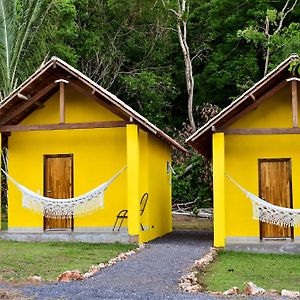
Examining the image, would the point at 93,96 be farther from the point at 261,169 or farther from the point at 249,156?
the point at 261,169

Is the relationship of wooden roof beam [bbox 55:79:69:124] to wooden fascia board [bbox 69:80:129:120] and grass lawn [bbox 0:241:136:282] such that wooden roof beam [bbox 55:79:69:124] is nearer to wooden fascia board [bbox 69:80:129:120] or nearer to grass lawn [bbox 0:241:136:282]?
wooden fascia board [bbox 69:80:129:120]

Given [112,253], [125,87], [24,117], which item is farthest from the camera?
[125,87]

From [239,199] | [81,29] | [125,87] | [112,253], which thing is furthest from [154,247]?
[81,29]

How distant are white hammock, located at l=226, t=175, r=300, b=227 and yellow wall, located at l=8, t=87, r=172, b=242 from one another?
2926mm

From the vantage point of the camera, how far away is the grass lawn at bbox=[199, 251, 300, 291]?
8923 millimetres

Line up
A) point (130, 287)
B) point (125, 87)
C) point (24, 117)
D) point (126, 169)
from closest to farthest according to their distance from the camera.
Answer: point (130, 287)
point (126, 169)
point (24, 117)
point (125, 87)

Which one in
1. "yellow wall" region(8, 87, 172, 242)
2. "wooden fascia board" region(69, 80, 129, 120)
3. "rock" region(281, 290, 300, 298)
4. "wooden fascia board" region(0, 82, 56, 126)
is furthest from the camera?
"yellow wall" region(8, 87, 172, 242)

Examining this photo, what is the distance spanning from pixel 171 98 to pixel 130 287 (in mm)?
21493

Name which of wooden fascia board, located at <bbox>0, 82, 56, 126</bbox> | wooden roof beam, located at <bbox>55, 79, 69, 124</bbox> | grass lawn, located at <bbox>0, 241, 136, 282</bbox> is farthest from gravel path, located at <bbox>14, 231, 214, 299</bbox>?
wooden fascia board, located at <bbox>0, 82, 56, 126</bbox>

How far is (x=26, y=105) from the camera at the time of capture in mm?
14812

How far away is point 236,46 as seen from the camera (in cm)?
2923

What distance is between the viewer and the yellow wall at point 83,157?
14828 millimetres

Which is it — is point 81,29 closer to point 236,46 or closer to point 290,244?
point 236,46

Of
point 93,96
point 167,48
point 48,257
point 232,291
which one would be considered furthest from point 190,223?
point 232,291
